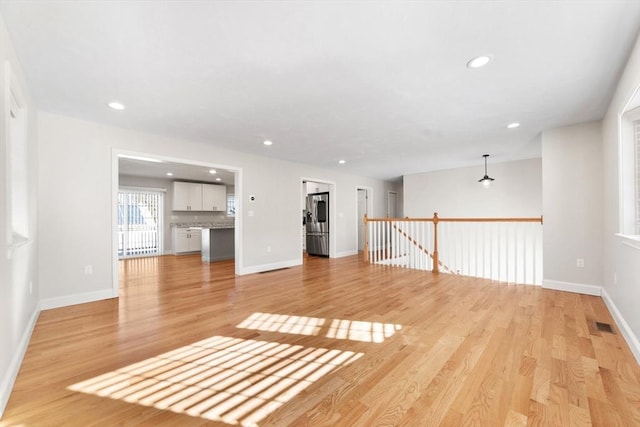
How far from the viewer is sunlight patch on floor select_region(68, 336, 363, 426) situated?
1605mm

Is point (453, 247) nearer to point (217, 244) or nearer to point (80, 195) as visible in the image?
point (217, 244)

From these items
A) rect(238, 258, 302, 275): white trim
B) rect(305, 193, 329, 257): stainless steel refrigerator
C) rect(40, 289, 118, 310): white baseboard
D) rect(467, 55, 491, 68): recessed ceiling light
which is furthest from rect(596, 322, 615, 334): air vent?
rect(40, 289, 118, 310): white baseboard

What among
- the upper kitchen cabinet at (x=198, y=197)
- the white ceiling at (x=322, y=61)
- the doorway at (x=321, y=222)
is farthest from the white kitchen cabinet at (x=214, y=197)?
the white ceiling at (x=322, y=61)

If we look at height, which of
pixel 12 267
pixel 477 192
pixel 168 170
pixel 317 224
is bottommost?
pixel 12 267

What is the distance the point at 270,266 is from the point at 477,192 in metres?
5.70

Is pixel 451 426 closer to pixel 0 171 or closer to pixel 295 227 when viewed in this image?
pixel 0 171

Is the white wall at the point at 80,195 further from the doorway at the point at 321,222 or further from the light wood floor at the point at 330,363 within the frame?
the doorway at the point at 321,222

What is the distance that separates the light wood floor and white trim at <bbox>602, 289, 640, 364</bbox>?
7 centimetres

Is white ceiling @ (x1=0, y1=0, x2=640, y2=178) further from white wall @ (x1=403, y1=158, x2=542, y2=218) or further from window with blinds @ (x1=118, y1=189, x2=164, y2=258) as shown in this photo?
window with blinds @ (x1=118, y1=189, x2=164, y2=258)

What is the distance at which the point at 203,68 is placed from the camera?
2311 mm

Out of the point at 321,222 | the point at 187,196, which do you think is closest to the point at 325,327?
the point at 321,222

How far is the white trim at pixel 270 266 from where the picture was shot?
5.37m

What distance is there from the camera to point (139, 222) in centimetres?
818

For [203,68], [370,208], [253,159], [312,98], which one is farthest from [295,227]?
[203,68]
